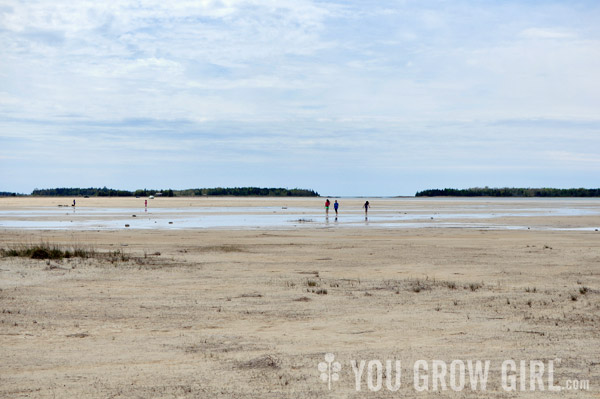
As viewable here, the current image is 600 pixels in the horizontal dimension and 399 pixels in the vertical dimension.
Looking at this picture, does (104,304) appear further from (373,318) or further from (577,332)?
(577,332)

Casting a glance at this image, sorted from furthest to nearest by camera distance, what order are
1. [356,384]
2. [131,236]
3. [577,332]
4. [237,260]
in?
[131,236] → [237,260] → [577,332] → [356,384]

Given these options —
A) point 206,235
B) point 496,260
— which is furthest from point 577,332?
point 206,235

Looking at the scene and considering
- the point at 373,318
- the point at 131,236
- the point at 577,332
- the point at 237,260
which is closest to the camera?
→ the point at 577,332

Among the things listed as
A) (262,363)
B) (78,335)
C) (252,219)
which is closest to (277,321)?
(262,363)

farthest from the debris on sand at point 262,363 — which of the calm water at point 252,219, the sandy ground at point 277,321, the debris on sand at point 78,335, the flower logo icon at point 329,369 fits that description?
the calm water at point 252,219

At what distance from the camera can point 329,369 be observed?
27.5ft

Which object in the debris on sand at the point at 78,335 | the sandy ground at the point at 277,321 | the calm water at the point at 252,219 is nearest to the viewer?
the sandy ground at the point at 277,321

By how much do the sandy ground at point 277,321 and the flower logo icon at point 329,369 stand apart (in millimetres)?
90

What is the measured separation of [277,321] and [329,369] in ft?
10.2

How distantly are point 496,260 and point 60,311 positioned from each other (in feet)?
47.4

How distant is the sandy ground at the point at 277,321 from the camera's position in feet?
26.1

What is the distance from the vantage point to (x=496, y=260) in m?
21.1

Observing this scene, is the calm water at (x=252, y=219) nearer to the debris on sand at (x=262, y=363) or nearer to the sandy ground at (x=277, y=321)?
the sandy ground at (x=277, y=321)

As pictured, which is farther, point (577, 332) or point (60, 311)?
point (60, 311)
